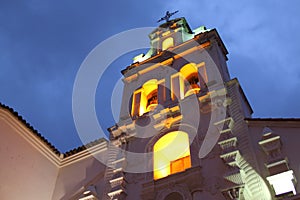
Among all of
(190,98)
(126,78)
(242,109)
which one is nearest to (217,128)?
(242,109)

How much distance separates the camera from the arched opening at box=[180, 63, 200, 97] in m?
16.9

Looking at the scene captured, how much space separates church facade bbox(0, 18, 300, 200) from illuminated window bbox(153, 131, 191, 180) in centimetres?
4

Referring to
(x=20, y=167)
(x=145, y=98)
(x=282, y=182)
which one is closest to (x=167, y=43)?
(x=145, y=98)

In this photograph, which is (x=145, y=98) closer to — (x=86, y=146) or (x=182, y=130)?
(x=86, y=146)

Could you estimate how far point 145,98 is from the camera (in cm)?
1809

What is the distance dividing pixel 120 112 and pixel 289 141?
25.6 feet

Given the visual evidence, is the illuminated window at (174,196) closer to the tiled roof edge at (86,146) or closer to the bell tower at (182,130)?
the bell tower at (182,130)

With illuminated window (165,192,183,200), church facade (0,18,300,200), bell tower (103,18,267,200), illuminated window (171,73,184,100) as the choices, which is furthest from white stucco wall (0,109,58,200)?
illuminated window (171,73,184,100)

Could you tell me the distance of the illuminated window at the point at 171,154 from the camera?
13.9 metres

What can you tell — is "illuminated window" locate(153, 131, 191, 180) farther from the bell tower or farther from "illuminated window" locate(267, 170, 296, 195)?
"illuminated window" locate(267, 170, 296, 195)

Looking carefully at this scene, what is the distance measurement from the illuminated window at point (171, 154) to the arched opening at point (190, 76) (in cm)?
279

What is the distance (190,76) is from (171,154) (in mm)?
4405

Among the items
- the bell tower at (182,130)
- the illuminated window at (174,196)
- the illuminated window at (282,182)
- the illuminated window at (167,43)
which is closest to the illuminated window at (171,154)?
the bell tower at (182,130)

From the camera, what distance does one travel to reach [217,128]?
13.3 metres
